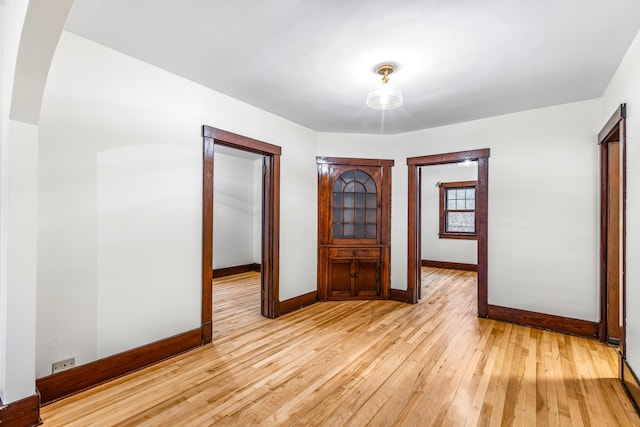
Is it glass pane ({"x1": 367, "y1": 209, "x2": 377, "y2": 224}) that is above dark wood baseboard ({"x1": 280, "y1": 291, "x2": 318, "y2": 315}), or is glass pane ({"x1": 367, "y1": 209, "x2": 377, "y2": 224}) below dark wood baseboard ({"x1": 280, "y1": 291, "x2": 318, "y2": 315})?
above

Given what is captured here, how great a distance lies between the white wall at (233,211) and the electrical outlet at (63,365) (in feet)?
13.2

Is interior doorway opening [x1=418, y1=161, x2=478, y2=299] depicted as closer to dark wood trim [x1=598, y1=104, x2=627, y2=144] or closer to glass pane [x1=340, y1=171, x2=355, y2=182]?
glass pane [x1=340, y1=171, x2=355, y2=182]

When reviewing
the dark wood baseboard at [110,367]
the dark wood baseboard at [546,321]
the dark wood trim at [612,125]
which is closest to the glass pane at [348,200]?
the dark wood baseboard at [546,321]

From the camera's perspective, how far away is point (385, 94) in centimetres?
253

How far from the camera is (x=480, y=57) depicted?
7.92ft

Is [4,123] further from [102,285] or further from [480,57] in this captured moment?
[480,57]

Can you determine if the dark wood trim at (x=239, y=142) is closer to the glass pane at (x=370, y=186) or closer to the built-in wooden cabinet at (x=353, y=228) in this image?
the built-in wooden cabinet at (x=353, y=228)

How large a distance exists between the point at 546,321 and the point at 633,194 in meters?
1.86

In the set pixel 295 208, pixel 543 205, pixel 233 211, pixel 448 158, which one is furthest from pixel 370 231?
pixel 233 211

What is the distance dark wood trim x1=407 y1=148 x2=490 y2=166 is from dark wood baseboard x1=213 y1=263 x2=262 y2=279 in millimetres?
4170

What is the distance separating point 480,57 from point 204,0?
6.63 feet

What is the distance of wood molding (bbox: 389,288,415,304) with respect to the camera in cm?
450

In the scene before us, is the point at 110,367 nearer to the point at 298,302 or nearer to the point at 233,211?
the point at 298,302

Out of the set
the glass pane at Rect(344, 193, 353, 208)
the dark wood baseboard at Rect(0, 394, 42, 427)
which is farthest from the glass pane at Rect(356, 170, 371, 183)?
the dark wood baseboard at Rect(0, 394, 42, 427)
